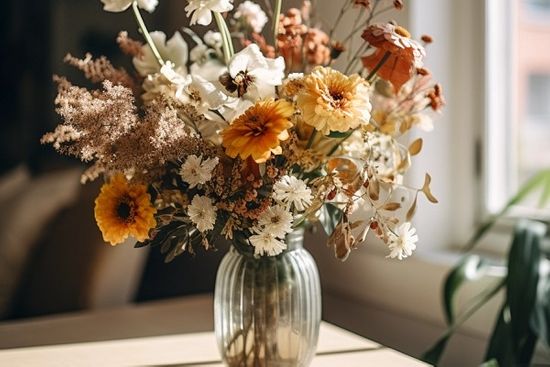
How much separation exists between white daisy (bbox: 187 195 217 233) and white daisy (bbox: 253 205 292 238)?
0.05 m

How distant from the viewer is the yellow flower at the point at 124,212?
859 millimetres

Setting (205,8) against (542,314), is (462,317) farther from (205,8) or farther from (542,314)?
(205,8)

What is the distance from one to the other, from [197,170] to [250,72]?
0.13 m

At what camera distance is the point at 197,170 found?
2.76ft

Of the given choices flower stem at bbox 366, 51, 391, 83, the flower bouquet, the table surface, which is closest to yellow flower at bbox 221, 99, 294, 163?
the flower bouquet

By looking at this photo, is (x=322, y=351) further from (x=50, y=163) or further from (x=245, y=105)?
(x=50, y=163)

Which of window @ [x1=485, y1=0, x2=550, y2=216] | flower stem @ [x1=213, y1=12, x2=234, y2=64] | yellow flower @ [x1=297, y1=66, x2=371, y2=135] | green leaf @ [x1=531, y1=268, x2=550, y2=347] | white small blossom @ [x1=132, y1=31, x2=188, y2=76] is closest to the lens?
yellow flower @ [x1=297, y1=66, x2=371, y2=135]

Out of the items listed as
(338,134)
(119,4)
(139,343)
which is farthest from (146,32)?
(139,343)

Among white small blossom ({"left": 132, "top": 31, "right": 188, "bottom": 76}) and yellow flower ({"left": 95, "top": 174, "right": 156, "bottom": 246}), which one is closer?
yellow flower ({"left": 95, "top": 174, "right": 156, "bottom": 246})

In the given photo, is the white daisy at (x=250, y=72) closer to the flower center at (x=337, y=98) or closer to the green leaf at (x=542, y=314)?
the flower center at (x=337, y=98)

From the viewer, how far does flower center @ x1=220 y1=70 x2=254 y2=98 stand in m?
0.87

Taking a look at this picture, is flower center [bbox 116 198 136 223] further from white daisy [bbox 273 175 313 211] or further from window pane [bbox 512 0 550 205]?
window pane [bbox 512 0 550 205]

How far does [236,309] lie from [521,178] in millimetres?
898

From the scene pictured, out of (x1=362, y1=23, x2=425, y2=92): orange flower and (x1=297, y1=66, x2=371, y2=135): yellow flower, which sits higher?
(x1=362, y1=23, x2=425, y2=92): orange flower
